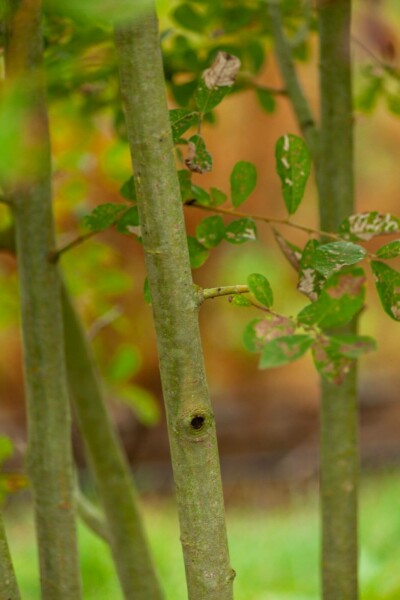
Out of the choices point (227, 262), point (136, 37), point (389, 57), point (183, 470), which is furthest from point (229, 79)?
point (227, 262)

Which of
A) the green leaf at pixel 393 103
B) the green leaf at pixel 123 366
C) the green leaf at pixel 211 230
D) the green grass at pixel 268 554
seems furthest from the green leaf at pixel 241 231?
the green grass at pixel 268 554

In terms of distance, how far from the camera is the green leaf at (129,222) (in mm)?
597

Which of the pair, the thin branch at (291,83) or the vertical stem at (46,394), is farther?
the thin branch at (291,83)

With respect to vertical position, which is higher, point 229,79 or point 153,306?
point 229,79

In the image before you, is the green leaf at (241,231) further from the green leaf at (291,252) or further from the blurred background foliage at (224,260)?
the blurred background foliage at (224,260)

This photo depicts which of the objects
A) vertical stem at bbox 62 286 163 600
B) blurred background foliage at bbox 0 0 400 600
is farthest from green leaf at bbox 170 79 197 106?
vertical stem at bbox 62 286 163 600

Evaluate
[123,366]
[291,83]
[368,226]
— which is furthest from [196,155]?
[123,366]

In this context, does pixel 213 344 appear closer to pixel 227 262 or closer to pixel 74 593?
pixel 227 262

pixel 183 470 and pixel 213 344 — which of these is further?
pixel 213 344

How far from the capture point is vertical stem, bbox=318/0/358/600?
0.76 m

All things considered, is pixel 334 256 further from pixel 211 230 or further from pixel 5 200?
pixel 5 200

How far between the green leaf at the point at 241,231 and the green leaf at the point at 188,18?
0.96ft

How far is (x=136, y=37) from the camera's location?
0.45 meters

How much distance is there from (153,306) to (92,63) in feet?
1.19
